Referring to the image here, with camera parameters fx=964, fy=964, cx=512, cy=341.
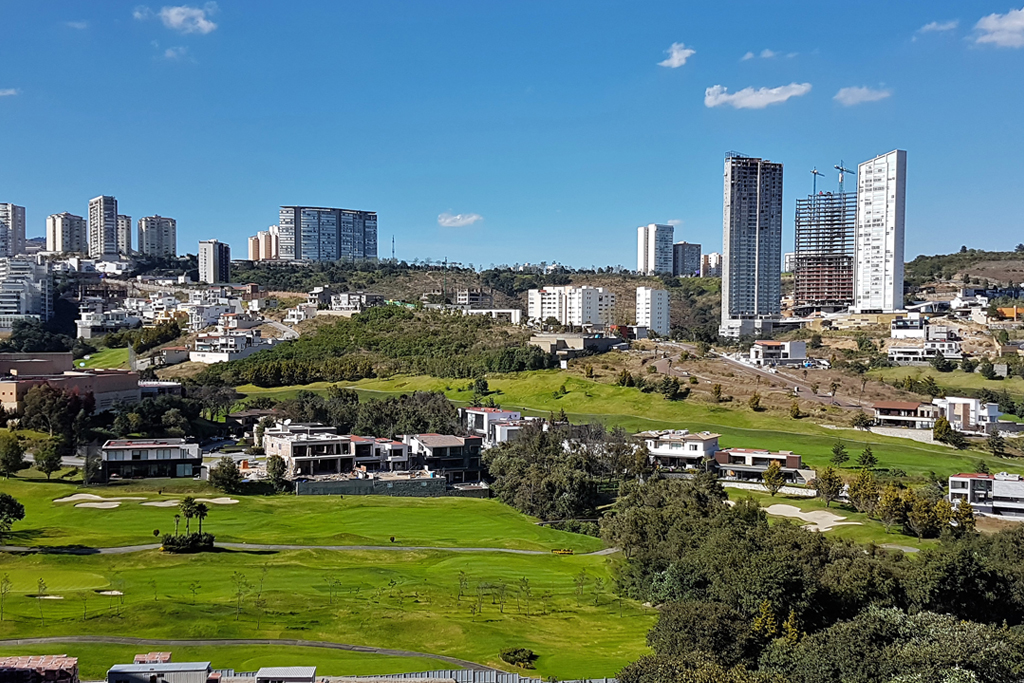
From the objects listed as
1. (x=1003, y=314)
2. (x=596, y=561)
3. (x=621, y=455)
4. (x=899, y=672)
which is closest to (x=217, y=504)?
(x=596, y=561)

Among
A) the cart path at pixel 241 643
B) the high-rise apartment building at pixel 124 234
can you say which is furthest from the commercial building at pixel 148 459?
the high-rise apartment building at pixel 124 234

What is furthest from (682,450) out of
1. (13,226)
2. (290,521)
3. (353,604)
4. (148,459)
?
(13,226)

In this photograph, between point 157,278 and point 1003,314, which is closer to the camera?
point 1003,314

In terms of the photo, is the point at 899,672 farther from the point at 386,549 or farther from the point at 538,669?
the point at 386,549

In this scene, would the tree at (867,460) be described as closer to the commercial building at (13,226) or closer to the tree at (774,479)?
the tree at (774,479)

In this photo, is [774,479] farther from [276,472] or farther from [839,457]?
[276,472]

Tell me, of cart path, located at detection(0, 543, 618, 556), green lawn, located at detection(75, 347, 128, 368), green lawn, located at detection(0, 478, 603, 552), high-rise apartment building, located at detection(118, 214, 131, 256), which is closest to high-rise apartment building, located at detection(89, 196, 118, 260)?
high-rise apartment building, located at detection(118, 214, 131, 256)

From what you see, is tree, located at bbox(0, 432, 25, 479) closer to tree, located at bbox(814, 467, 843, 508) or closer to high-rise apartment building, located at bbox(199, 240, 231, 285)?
tree, located at bbox(814, 467, 843, 508)
